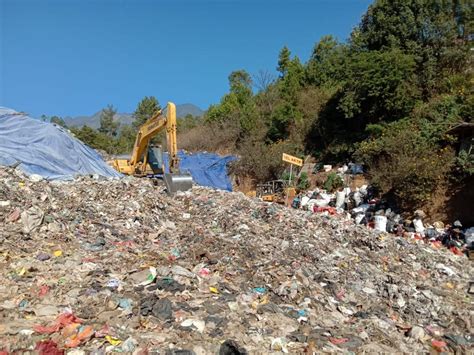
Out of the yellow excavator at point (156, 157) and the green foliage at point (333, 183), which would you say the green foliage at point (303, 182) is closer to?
the green foliage at point (333, 183)

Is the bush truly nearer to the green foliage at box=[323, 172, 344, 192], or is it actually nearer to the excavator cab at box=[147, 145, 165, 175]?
the green foliage at box=[323, 172, 344, 192]

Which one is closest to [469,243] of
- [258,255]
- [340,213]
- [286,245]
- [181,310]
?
[340,213]

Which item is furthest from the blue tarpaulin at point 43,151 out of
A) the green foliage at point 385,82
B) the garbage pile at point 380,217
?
the green foliage at point 385,82

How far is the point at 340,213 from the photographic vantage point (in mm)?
10242

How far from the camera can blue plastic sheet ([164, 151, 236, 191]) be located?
16.4 m

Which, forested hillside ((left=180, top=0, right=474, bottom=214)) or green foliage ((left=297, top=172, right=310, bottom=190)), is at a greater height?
forested hillside ((left=180, top=0, right=474, bottom=214))

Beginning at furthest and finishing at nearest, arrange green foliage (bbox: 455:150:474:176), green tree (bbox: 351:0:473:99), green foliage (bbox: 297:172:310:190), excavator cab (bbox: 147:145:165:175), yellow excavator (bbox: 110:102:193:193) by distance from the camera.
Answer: green foliage (bbox: 297:172:310:190) < green tree (bbox: 351:0:473:99) < excavator cab (bbox: 147:145:165:175) < yellow excavator (bbox: 110:102:193:193) < green foliage (bbox: 455:150:474:176)

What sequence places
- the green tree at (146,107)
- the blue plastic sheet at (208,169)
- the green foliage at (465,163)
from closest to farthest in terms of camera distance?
1. the green foliage at (465,163)
2. the blue plastic sheet at (208,169)
3. the green tree at (146,107)

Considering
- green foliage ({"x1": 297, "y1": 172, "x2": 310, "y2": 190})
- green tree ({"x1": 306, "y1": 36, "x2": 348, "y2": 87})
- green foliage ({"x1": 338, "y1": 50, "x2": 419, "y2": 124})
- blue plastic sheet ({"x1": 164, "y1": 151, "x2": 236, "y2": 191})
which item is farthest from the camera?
green tree ({"x1": 306, "y1": 36, "x2": 348, "y2": 87})

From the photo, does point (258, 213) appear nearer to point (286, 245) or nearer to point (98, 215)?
point (286, 245)

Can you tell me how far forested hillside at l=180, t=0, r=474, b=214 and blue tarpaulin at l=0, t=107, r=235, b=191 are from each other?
7.78 meters

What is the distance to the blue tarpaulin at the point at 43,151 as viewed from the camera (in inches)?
358

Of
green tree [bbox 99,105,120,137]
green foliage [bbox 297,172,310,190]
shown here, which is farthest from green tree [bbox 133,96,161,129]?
green foliage [bbox 297,172,310,190]

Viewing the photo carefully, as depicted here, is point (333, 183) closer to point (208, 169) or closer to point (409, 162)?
point (409, 162)
